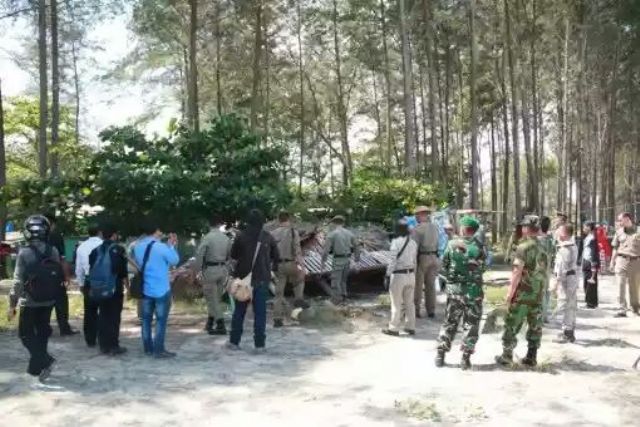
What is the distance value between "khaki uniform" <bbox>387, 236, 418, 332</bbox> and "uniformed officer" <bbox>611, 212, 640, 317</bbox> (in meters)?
3.87

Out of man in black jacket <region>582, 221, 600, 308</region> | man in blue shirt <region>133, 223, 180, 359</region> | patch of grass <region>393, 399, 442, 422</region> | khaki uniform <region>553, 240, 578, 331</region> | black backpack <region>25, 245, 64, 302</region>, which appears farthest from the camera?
man in black jacket <region>582, 221, 600, 308</region>

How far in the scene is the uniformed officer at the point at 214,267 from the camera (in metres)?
8.94

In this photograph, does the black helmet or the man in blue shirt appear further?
the man in blue shirt

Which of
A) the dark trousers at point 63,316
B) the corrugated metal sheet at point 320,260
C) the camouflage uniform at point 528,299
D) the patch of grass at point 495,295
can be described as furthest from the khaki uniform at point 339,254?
the camouflage uniform at point 528,299

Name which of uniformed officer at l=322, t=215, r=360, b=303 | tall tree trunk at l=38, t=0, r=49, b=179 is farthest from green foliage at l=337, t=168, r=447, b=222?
tall tree trunk at l=38, t=0, r=49, b=179

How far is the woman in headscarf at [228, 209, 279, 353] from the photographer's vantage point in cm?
783

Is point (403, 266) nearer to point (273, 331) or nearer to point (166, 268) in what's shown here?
point (273, 331)

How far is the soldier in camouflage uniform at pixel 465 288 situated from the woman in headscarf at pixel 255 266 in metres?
2.10

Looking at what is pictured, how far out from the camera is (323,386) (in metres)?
6.43

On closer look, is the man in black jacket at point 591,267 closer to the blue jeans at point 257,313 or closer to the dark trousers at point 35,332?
the blue jeans at point 257,313

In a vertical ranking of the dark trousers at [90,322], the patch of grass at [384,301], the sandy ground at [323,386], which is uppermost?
the dark trousers at [90,322]

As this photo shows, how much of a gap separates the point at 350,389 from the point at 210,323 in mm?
3365

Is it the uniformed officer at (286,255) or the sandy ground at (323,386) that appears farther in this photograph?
the uniformed officer at (286,255)

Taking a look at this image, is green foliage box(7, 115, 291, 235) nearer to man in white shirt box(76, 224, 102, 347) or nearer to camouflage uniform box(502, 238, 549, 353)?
man in white shirt box(76, 224, 102, 347)
